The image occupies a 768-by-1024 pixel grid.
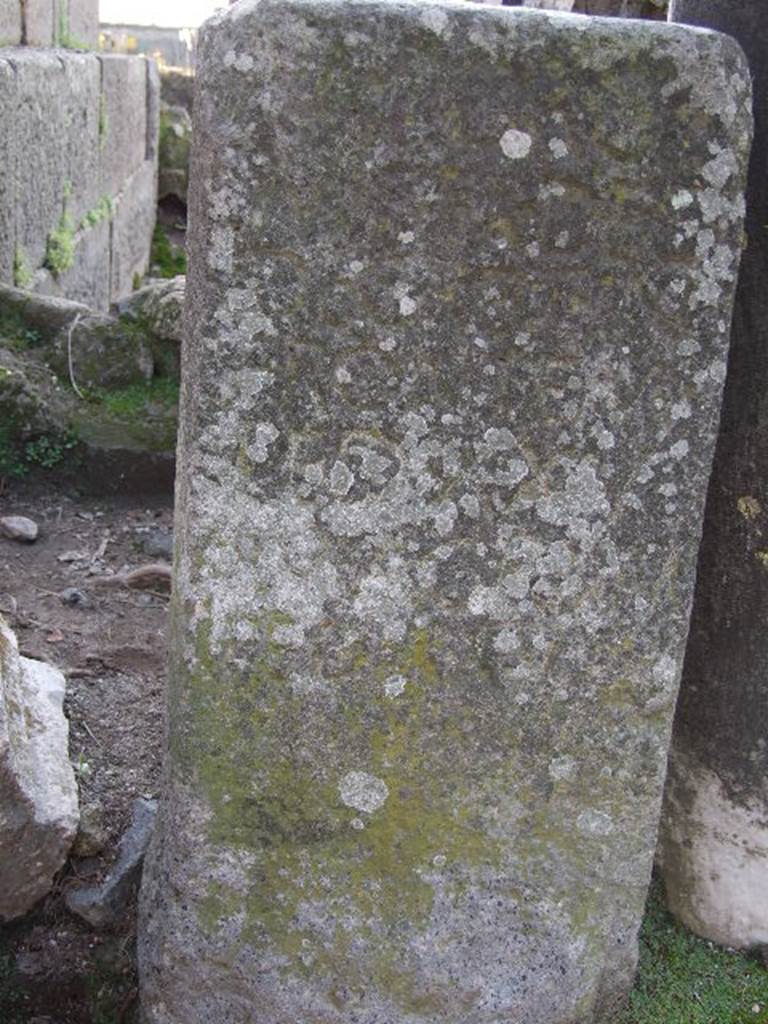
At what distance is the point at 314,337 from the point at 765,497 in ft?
2.55

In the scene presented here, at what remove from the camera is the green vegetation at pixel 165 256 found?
7699mm

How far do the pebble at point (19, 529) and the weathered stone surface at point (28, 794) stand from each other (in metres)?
0.99

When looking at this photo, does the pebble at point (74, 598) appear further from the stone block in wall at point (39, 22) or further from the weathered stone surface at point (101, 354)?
the stone block in wall at point (39, 22)

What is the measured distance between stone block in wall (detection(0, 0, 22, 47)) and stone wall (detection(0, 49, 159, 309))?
44mm

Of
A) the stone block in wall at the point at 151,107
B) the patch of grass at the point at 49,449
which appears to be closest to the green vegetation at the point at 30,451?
the patch of grass at the point at 49,449

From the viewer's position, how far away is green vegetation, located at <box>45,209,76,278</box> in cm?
484

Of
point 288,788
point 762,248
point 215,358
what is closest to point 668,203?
point 762,248

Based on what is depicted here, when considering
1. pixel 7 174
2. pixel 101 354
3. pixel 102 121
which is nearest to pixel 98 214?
pixel 102 121

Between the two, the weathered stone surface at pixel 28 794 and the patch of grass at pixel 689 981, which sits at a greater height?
the weathered stone surface at pixel 28 794

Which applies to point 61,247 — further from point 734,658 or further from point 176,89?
point 176,89

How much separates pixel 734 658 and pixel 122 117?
211 inches

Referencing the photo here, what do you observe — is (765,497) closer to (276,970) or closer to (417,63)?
(417,63)

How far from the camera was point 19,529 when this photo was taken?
3.22 m

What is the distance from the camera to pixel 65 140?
5.07 m
